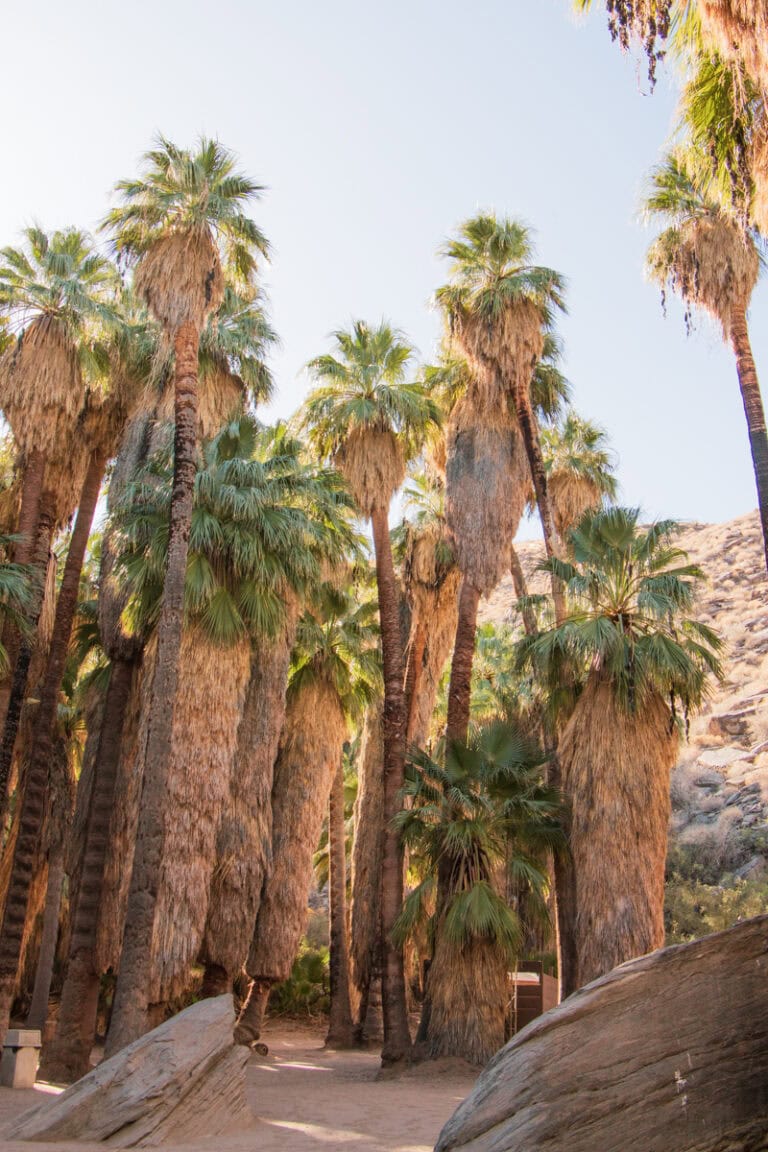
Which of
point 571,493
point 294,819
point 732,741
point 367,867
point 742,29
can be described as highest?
point 571,493

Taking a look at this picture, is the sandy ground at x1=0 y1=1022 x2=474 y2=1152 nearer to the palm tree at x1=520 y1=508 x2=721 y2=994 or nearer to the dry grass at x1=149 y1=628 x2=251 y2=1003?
the dry grass at x1=149 y1=628 x2=251 y2=1003

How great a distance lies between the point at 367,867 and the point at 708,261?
49.5 ft

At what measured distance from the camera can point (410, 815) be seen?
748 inches

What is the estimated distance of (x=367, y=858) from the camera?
24.1 m

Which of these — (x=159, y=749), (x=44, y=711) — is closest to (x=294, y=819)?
(x=44, y=711)

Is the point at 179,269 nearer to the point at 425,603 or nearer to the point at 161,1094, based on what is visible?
the point at 425,603

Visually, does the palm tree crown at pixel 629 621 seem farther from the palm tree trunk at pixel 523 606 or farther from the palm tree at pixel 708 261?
the palm tree at pixel 708 261

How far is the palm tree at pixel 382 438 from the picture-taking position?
2105 cm

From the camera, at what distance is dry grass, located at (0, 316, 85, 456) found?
765 inches

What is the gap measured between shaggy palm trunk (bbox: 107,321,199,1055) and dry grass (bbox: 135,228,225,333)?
0.47 metres

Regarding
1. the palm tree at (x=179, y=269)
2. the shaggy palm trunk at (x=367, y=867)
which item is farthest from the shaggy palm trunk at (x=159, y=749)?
the shaggy palm trunk at (x=367, y=867)

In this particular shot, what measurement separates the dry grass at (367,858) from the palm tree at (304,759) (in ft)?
4.50

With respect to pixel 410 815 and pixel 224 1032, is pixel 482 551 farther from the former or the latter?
pixel 224 1032

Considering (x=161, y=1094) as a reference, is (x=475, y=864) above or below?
above
